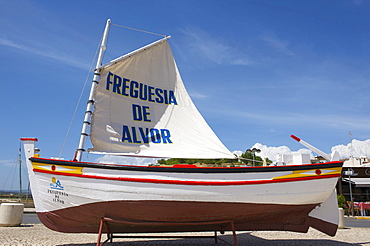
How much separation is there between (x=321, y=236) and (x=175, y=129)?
6.79m

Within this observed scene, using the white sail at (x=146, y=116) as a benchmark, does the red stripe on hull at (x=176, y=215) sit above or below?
below

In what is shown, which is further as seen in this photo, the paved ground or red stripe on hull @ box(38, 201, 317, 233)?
the paved ground

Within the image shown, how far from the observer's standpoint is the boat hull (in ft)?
25.7

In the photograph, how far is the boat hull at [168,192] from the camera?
308 inches

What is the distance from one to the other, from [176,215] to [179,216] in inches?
4.0

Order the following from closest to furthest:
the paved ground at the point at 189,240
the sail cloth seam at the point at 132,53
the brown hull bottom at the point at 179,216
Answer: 1. the brown hull bottom at the point at 179,216
2. the paved ground at the point at 189,240
3. the sail cloth seam at the point at 132,53

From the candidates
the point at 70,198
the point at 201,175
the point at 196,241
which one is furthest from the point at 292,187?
the point at 70,198

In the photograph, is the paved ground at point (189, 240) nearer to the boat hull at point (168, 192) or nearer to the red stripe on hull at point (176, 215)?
the red stripe on hull at point (176, 215)

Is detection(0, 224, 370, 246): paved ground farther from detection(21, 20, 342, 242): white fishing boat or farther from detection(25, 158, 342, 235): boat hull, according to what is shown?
detection(25, 158, 342, 235): boat hull

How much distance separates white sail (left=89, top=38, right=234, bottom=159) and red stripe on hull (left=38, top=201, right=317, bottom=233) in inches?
Answer: 77.3

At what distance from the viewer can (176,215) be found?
26.6ft

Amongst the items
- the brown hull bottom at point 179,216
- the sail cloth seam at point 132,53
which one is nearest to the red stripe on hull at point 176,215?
the brown hull bottom at point 179,216

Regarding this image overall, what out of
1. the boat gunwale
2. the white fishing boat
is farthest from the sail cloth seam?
the boat gunwale

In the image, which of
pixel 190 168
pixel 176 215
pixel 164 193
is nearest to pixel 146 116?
pixel 190 168
